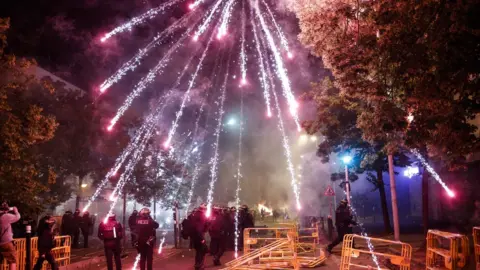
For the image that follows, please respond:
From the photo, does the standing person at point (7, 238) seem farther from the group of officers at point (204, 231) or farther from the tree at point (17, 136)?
the group of officers at point (204, 231)

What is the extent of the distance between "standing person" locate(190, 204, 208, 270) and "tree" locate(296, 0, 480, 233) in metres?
5.37

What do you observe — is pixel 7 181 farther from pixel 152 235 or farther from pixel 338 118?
pixel 338 118

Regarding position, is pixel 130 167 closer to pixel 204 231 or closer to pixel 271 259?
pixel 204 231

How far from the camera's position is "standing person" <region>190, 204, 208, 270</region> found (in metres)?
11.4

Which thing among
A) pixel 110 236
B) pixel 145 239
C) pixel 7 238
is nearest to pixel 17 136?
pixel 7 238

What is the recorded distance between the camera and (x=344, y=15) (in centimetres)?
962

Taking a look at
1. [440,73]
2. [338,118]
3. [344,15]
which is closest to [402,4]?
[440,73]

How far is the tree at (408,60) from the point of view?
283 inches

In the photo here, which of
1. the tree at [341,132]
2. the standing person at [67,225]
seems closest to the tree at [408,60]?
the tree at [341,132]

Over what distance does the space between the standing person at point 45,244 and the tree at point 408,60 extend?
8225 mm

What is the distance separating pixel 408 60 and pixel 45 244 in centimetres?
934

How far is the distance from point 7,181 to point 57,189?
10.9 metres

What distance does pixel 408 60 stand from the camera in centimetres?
788

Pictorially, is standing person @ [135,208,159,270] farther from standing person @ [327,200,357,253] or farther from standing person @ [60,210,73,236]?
standing person @ [60,210,73,236]
